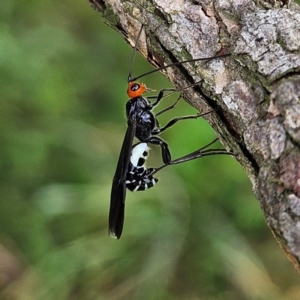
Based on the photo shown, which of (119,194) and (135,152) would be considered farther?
(135,152)

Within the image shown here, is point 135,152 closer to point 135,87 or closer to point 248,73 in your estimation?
point 135,87

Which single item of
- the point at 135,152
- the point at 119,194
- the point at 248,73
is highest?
the point at 135,152

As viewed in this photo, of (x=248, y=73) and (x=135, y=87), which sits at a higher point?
(x=135, y=87)

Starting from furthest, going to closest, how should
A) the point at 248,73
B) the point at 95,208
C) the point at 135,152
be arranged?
1. the point at 95,208
2. the point at 135,152
3. the point at 248,73

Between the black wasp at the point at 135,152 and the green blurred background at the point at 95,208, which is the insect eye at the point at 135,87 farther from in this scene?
the green blurred background at the point at 95,208

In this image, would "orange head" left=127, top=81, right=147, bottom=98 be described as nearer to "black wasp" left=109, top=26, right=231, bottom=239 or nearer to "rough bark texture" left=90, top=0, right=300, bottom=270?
"black wasp" left=109, top=26, right=231, bottom=239

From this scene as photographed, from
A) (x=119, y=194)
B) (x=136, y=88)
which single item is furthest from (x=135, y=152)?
(x=136, y=88)
